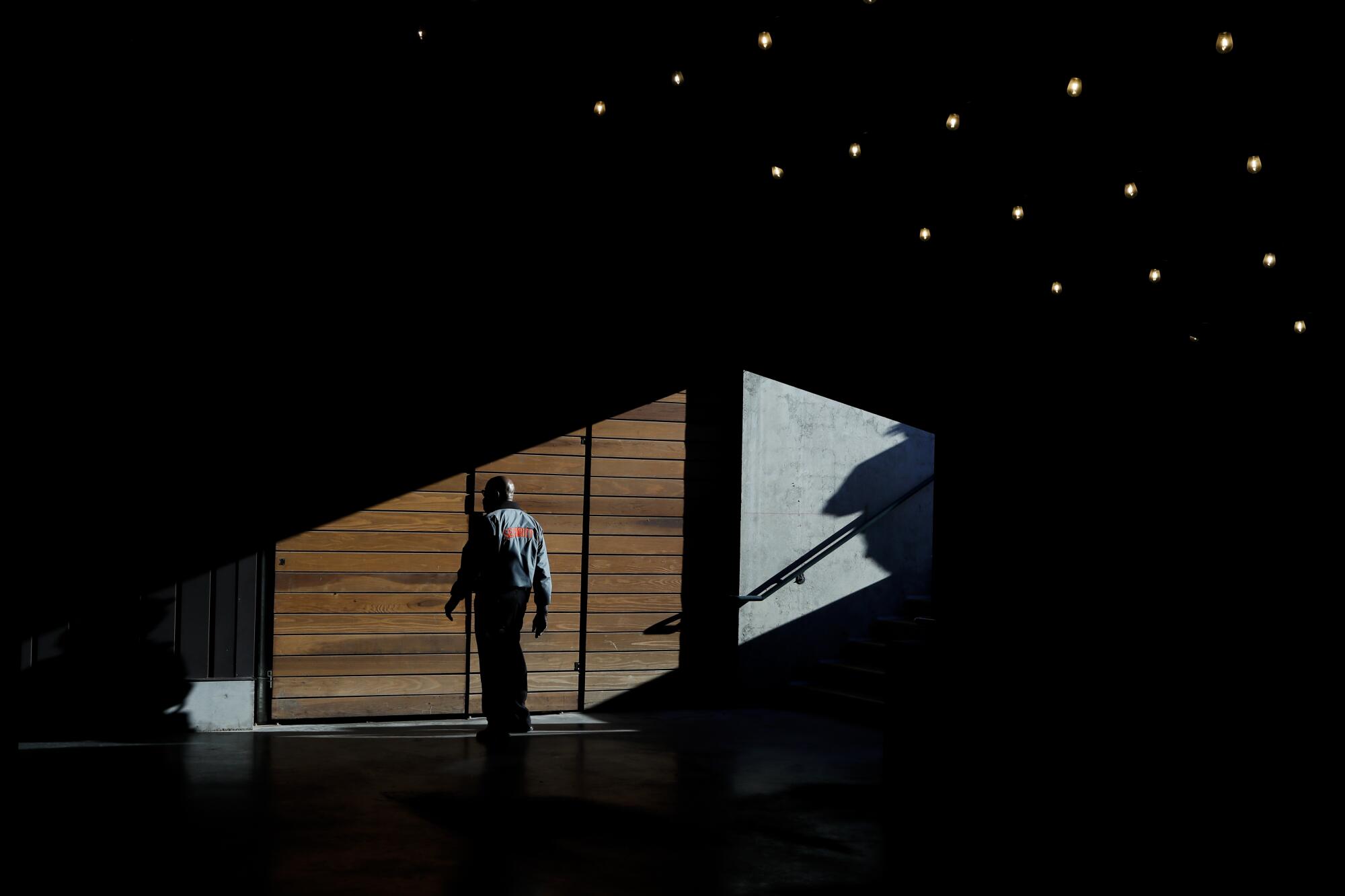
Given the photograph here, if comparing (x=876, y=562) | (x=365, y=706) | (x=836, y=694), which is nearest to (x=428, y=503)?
(x=365, y=706)

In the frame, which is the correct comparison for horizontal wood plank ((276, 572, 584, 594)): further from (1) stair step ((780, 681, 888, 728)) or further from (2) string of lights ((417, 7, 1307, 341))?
(2) string of lights ((417, 7, 1307, 341))

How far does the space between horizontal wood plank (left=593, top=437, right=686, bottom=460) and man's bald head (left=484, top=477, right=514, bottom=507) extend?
1.28m

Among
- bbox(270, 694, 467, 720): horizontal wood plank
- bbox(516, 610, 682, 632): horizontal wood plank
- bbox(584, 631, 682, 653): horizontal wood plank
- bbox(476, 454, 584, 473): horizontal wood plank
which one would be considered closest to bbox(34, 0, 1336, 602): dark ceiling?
bbox(476, 454, 584, 473): horizontal wood plank

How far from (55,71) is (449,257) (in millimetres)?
2870

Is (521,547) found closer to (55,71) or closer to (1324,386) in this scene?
(55,71)

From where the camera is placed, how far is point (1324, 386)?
20.7 feet

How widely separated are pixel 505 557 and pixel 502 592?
0.68 ft

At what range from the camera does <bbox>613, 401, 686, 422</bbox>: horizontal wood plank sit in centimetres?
874

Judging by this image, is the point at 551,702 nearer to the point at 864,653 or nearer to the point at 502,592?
the point at 502,592

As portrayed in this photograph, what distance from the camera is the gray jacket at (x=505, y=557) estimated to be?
727cm

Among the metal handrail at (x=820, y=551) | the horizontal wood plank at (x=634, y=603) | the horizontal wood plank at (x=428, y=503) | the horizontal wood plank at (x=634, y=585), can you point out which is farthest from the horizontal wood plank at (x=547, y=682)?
the metal handrail at (x=820, y=551)

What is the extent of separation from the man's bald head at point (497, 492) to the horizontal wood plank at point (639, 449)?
4.21 ft

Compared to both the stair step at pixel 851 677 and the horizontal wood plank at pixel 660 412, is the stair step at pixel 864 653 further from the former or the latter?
the horizontal wood plank at pixel 660 412

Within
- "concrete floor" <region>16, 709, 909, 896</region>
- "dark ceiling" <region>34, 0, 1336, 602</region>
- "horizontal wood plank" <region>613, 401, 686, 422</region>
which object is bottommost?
"concrete floor" <region>16, 709, 909, 896</region>
